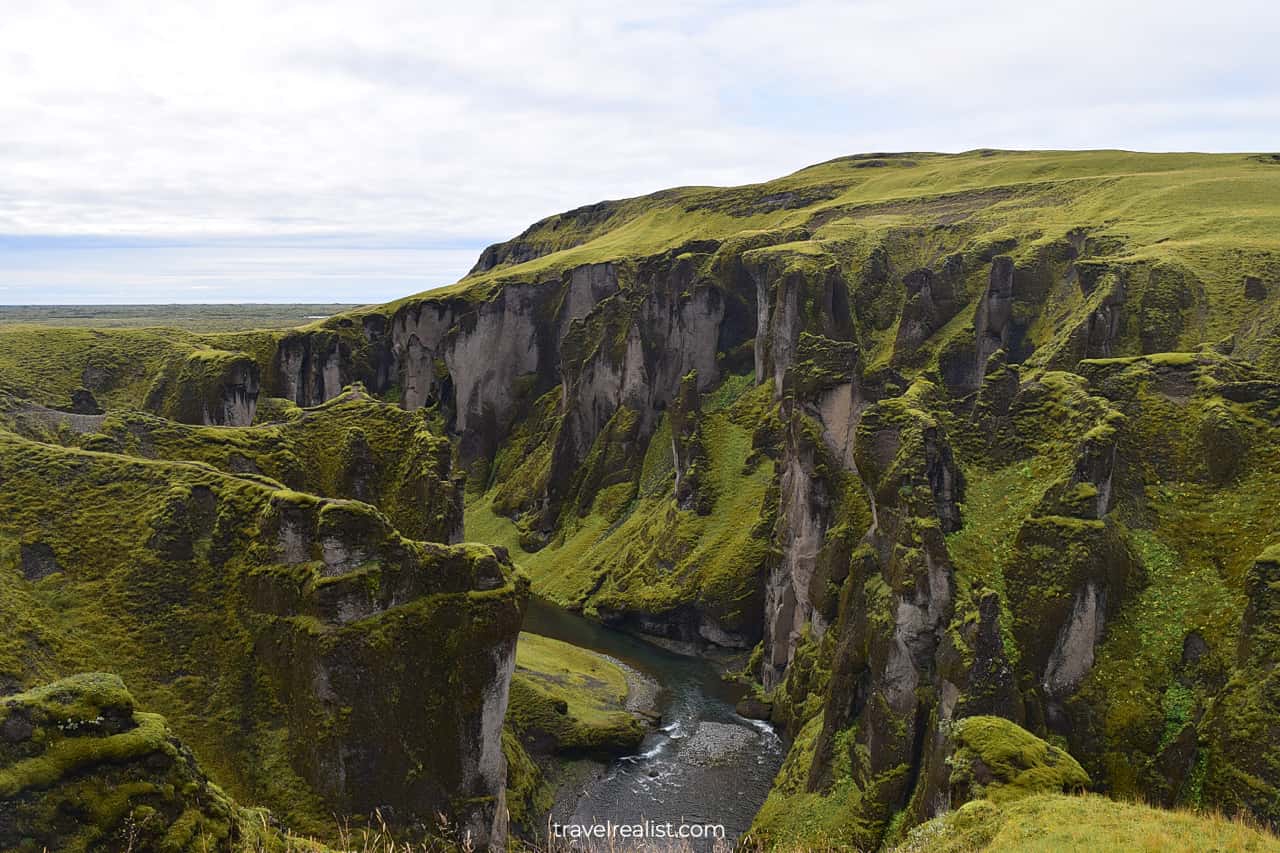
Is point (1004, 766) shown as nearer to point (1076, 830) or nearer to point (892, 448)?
point (1076, 830)

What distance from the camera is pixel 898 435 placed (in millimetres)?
57375

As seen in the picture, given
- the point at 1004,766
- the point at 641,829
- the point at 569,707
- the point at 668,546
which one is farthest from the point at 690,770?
the point at 668,546

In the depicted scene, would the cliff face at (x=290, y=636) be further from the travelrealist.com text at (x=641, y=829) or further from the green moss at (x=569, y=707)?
the green moss at (x=569, y=707)

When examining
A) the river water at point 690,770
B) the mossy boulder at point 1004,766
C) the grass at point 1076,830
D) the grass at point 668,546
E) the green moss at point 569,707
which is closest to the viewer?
the grass at point 1076,830

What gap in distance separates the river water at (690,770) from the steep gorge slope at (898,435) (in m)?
3.90

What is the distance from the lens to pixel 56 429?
60.2 metres

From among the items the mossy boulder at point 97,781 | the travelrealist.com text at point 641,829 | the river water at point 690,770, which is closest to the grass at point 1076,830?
the mossy boulder at point 97,781

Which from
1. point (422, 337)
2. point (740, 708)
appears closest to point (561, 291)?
point (422, 337)

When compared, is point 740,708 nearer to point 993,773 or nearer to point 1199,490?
point 1199,490

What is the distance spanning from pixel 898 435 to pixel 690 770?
2725 cm

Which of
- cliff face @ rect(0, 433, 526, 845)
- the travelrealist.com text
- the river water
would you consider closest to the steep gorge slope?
the river water

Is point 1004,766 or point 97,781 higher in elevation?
point 97,781

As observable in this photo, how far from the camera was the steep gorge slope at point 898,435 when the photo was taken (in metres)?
44.7

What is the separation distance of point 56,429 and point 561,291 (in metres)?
109
